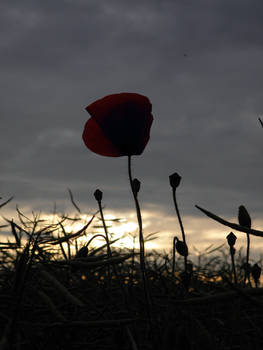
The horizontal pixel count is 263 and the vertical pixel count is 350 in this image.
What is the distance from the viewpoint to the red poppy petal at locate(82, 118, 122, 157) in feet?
4.37

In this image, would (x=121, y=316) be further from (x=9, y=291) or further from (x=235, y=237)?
(x=235, y=237)

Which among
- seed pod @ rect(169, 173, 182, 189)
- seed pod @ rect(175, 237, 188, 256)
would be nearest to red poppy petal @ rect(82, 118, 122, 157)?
seed pod @ rect(169, 173, 182, 189)

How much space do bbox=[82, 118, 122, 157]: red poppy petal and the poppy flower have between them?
39mm

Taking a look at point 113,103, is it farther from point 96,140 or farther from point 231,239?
point 231,239

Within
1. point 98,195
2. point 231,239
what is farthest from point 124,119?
point 231,239

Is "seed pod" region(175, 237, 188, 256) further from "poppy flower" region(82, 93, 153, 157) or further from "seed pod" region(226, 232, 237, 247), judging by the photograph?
"poppy flower" region(82, 93, 153, 157)

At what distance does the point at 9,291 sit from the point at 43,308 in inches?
7.0

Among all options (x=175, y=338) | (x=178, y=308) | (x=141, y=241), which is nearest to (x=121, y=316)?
(x=178, y=308)

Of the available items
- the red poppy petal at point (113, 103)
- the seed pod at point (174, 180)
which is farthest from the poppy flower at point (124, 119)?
the seed pod at point (174, 180)

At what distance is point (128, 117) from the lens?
123cm

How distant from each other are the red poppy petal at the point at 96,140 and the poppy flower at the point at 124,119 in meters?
0.04

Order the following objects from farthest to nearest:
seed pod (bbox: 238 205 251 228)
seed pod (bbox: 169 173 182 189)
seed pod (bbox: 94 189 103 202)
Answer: seed pod (bbox: 94 189 103 202) < seed pod (bbox: 169 173 182 189) < seed pod (bbox: 238 205 251 228)

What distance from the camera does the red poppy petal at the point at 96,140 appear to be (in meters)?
1.33

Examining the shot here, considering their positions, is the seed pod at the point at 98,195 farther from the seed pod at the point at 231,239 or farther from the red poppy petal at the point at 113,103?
the seed pod at the point at 231,239
